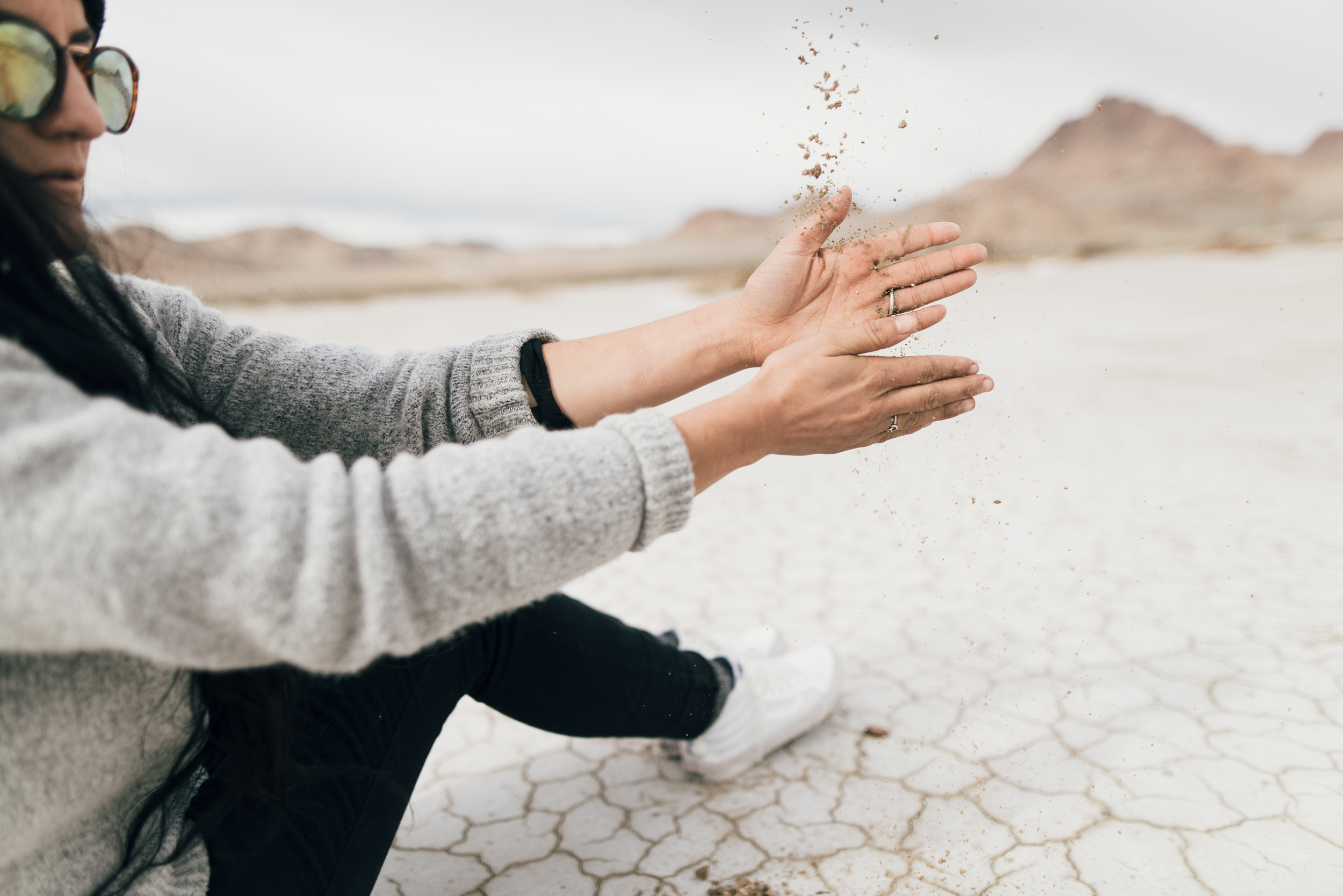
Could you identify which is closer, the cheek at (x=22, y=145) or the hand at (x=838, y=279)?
the cheek at (x=22, y=145)

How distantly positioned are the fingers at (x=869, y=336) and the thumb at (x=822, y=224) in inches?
9.9

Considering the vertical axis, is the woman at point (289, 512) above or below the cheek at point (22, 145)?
below

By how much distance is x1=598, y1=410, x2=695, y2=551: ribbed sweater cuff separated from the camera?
2.75ft

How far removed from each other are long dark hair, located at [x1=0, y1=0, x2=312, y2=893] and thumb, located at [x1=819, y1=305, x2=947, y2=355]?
847 mm

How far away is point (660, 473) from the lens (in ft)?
2.76

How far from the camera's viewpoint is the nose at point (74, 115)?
788 mm

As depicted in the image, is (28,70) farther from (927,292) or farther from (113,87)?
(927,292)

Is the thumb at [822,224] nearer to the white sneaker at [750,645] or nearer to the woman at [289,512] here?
the woman at [289,512]

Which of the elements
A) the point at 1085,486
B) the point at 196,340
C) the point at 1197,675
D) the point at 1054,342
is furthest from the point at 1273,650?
the point at 1054,342

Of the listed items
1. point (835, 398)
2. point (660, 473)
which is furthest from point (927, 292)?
point (660, 473)

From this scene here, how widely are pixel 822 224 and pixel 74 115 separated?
3.49 feet

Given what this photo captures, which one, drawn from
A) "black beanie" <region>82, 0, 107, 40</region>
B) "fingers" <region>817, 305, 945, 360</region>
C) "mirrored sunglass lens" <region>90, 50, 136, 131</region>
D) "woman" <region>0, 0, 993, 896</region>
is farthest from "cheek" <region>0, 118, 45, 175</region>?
"fingers" <region>817, 305, 945, 360</region>

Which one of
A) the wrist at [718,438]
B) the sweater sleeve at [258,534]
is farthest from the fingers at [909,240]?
the sweater sleeve at [258,534]

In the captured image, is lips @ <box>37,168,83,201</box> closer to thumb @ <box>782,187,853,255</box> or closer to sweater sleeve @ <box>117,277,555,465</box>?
sweater sleeve @ <box>117,277,555,465</box>
